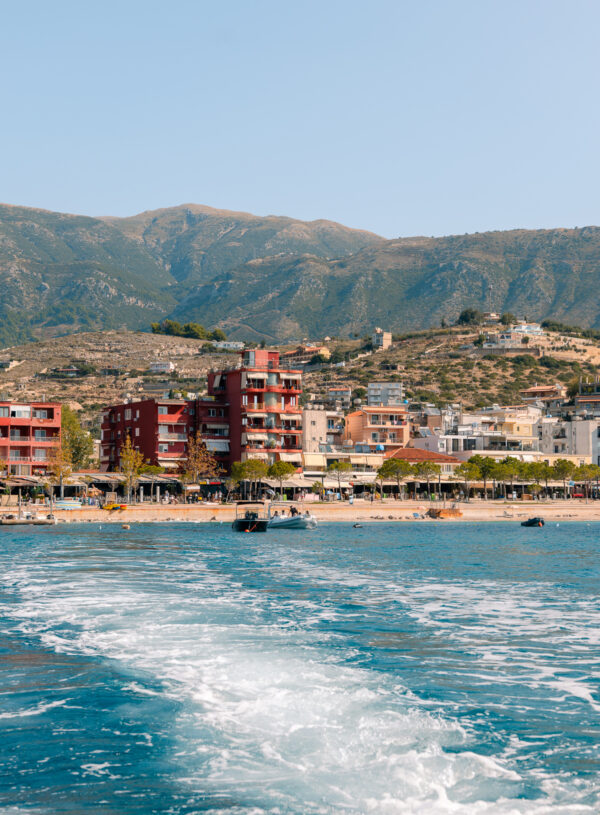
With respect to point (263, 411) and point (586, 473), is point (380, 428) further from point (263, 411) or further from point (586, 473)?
point (263, 411)

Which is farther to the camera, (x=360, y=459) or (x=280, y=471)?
(x=360, y=459)

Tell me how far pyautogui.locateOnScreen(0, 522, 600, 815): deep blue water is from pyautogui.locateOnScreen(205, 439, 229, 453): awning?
248 feet

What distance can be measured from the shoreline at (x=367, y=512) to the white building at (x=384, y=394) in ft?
149

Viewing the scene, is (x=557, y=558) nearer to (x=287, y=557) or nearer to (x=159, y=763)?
(x=287, y=557)

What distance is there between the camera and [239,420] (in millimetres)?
123062

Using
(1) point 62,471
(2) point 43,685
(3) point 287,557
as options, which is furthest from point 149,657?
(1) point 62,471

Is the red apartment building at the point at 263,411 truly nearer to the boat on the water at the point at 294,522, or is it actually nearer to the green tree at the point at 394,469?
the green tree at the point at 394,469

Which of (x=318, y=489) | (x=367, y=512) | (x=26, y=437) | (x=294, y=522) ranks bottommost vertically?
(x=367, y=512)

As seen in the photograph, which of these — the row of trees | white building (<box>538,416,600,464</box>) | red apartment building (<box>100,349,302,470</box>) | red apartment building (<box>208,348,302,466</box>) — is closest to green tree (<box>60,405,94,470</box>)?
red apartment building (<box>100,349,302,470</box>)

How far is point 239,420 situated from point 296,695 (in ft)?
334

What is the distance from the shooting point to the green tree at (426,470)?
428 ft

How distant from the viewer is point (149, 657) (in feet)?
84.8

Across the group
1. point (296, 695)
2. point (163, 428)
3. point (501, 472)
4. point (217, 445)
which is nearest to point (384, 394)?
point (501, 472)

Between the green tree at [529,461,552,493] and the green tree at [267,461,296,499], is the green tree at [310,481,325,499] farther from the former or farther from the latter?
the green tree at [529,461,552,493]
